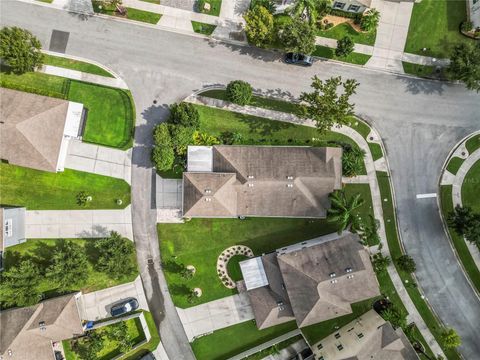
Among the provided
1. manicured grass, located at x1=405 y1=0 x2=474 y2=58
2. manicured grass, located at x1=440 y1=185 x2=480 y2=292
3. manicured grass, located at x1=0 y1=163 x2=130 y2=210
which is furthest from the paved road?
manicured grass, located at x1=405 y1=0 x2=474 y2=58

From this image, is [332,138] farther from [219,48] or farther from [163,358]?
[163,358]

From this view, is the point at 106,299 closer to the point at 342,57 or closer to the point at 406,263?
the point at 406,263

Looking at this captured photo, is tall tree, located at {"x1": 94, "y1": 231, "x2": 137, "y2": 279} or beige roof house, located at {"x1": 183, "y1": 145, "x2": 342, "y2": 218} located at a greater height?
beige roof house, located at {"x1": 183, "y1": 145, "x2": 342, "y2": 218}

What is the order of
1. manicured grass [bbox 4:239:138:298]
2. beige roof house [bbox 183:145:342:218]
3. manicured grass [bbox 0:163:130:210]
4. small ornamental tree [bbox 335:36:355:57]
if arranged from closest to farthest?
beige roof house [bbox 183:145:342:218] < small ornamental tree [bbox 335:36:355:57] < manicured grass [bbox 4:239:138:298] < manicured grass [bbox 0:163:130:210]

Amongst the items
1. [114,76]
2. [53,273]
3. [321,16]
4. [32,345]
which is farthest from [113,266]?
[321,16]

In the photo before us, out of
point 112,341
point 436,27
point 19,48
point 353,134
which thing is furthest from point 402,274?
point 19,48

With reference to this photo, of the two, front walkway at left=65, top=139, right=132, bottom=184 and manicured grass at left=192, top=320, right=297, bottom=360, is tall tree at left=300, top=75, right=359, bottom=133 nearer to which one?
front walkway at left=65, top=139, right=132, bottom=184

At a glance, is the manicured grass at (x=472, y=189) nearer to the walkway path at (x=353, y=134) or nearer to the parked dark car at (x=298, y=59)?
the walkway path at (x=353, y=134)

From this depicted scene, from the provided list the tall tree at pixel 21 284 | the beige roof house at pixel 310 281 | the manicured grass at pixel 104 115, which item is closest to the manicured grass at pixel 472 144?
the beige roof house at pixel 310 281
